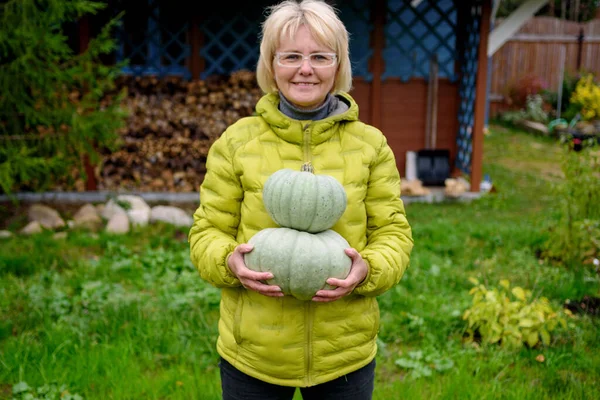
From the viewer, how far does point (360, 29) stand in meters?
9.06

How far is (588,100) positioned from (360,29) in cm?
832

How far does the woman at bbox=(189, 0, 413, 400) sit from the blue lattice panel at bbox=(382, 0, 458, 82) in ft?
23.0

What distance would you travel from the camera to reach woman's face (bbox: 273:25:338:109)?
1956 mm

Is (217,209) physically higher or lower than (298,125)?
lower

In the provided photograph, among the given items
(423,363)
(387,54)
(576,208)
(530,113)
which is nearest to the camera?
(423,363)

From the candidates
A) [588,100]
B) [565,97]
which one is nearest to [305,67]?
[588,100]

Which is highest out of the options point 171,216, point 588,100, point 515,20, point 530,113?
point 515,20

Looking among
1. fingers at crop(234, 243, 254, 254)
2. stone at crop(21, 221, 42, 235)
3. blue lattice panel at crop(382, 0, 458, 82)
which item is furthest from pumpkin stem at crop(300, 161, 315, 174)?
blue lattice panel at crop(382, 0, 458, 82)

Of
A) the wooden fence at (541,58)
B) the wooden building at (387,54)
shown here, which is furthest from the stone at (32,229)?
the wooden fence at (541,58)

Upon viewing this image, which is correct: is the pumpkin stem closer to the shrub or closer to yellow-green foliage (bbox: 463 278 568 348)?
yellow-green foliage (bbox: 463 278 568 348)

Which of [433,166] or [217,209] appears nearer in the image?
[217,209]

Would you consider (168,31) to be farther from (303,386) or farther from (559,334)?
(303,386)

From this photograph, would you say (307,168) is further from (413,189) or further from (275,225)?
(413,189)

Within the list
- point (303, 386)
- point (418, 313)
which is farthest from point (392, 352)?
point (303, 386)
